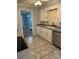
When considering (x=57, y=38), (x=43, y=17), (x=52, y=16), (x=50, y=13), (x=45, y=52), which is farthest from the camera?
(x=43, y=17)

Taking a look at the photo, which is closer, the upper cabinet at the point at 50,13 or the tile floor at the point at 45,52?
the tile floor at the point at 45,52

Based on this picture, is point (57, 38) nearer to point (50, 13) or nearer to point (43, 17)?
point (50, 13)

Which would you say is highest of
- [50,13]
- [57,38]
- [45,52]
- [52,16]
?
[50,13]

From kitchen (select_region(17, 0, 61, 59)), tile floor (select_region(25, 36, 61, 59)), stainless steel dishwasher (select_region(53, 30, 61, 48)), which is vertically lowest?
tile floor (select_region(25, 36, 61, 59))

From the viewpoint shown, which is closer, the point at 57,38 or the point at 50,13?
the point at 57,38

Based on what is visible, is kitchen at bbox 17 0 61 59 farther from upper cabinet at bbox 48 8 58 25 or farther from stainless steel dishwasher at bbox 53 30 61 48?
stainless steel dishwasher at bbox 53 30 61 48

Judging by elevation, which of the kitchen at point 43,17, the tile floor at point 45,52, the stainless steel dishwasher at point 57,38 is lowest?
the tile floor at point 45,52

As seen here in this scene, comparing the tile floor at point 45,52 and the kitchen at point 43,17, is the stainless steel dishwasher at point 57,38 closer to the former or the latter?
the tile floor at point 45,52

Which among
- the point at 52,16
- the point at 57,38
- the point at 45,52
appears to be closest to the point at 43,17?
the point at 52,16

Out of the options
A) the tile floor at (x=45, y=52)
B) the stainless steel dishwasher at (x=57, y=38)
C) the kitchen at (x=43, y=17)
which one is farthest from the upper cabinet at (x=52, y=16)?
the tile floor at (x=45, y=52)

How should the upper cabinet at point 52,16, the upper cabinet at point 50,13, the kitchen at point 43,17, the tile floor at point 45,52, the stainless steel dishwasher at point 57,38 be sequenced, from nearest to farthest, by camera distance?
the tile floor at point 45,52 → the stainless steel dishwasher at point 57,38 → the kitchen at point 43,17 → the upper cabinet at point 50,13 → the upper cabinet at point 52,16

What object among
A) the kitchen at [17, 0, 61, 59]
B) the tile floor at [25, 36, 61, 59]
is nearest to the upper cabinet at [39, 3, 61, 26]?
the kitchen at [17, 0, 61, 59]
